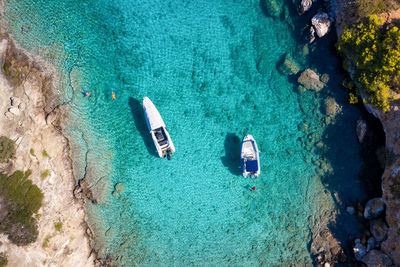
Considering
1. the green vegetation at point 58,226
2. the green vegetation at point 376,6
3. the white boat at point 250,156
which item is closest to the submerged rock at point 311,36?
the green vegetation at point 376,6

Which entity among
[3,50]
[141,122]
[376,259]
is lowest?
[376,259]

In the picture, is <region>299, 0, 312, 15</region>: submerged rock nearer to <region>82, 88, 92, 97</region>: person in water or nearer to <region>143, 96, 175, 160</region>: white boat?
<region>143, 96, 175, 160</region>: white boat

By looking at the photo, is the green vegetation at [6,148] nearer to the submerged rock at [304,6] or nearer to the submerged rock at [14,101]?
the submerged rock at [14,101]

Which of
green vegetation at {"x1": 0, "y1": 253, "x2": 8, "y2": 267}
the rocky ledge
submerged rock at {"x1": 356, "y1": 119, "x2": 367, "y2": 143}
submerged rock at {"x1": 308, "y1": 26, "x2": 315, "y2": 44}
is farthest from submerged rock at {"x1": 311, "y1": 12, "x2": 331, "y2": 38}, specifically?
green vegetation at {"x1": 0, "y1": 253, "x2": 8, "y2": 267}

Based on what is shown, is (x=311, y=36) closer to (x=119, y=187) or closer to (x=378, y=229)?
(x=378, y=229)

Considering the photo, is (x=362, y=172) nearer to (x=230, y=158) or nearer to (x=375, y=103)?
(x=375, y=103)

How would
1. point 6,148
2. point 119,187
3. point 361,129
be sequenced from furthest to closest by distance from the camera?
point 119,187 < point 361,129 < point 6,148

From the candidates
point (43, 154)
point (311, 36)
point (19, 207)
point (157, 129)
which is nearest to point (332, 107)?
point (311, 36)
